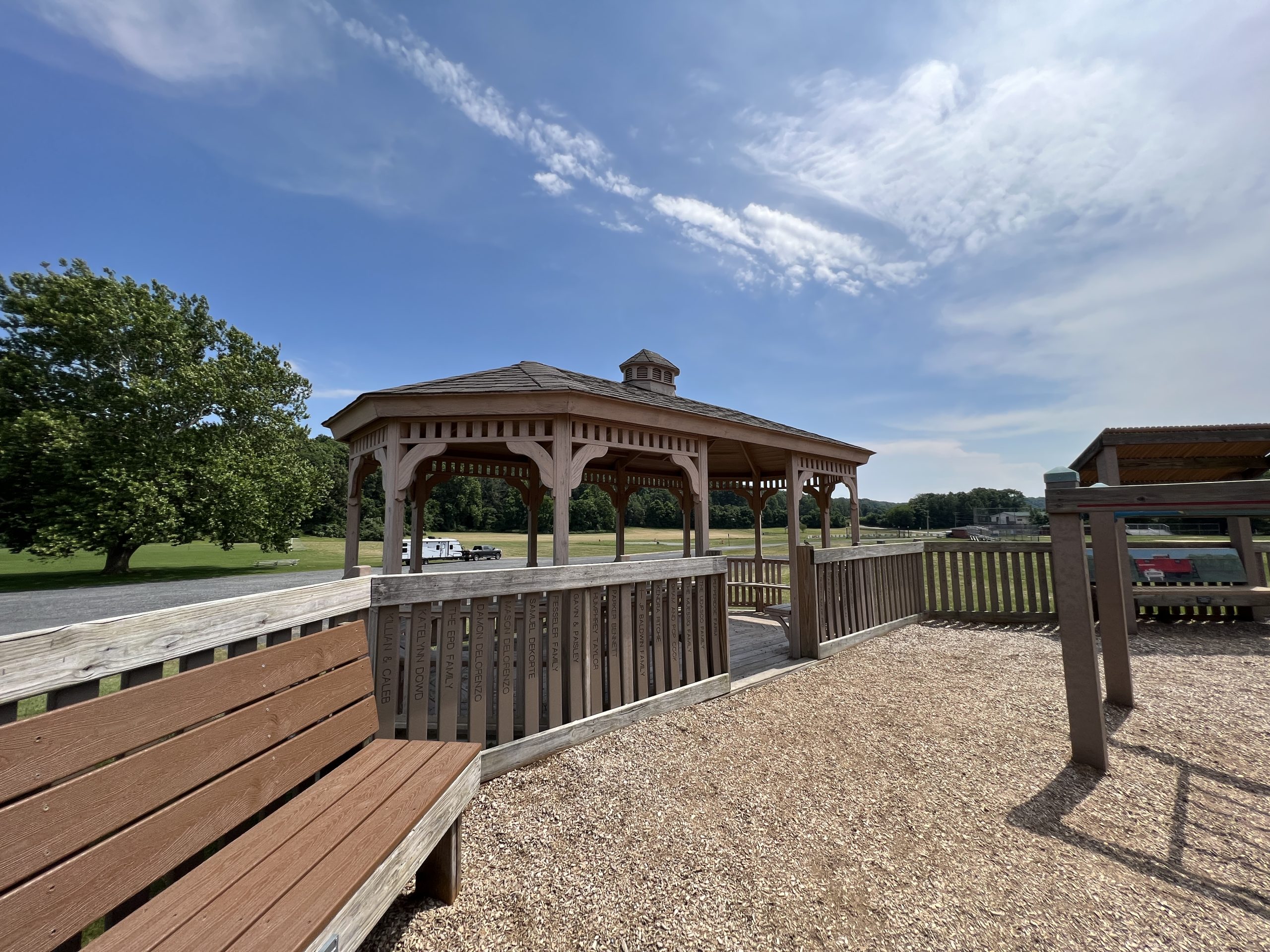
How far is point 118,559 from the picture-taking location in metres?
18.5

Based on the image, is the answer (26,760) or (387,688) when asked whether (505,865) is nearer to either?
(387,688)

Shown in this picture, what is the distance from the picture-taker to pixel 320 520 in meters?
47.9

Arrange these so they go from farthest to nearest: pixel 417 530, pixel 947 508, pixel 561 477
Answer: pixel 947 508 → pixel 417 530 → pixel 561 477

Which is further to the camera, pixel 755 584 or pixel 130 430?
pixel 130 430

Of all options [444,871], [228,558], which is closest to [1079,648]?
[444,871]

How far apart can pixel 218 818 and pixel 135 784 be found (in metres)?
0.33

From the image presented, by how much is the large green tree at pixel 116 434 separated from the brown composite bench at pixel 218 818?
2040 cm

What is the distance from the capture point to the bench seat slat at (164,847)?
3.46ft

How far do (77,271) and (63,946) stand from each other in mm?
27803

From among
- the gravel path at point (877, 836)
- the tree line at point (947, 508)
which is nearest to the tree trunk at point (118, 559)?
the gravel path at point (877, 836)

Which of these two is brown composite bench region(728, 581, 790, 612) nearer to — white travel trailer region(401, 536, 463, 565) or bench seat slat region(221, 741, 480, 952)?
bench seat slat region(221, 741, 480, 952)

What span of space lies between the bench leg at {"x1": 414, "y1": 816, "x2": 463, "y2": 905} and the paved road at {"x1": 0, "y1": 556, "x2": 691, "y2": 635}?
243 inches

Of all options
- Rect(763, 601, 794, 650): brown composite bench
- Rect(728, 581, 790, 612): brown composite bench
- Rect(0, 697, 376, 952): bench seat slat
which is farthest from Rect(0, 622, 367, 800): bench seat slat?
Rect(728, 581, 790, 612): brown composite bench

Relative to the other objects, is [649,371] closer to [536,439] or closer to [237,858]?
[536,439]
